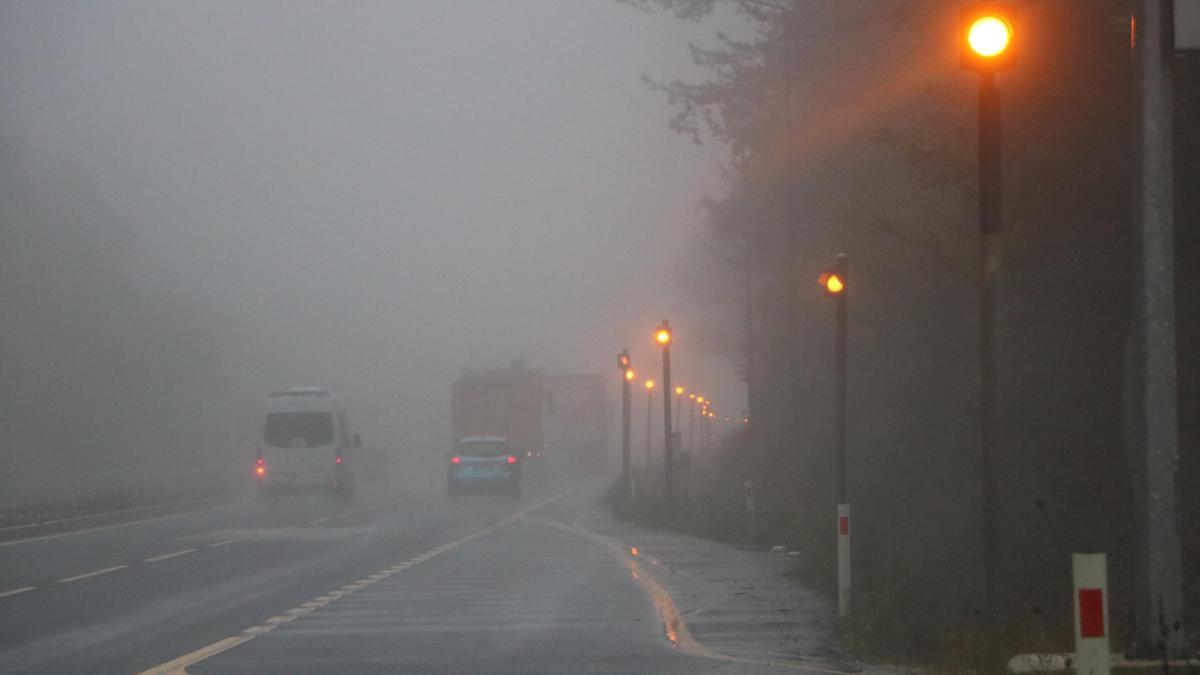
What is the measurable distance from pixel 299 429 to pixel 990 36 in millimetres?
40031

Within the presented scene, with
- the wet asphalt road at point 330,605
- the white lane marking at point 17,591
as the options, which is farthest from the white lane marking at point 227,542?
the white lane marking at point 17,591

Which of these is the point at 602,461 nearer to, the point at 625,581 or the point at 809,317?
the point at 809,317

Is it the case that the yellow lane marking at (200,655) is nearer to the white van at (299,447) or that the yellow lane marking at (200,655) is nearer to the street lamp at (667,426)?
the street lamp at (667,426)

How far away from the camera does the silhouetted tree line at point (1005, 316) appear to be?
16969 millimetres

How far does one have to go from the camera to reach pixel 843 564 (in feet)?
53.3

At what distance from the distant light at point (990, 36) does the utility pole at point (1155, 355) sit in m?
Answer: 1.10

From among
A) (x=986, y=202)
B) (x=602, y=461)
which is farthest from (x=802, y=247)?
(x=602, y=461)

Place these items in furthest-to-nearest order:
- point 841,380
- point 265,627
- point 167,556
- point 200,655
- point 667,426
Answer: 1. point 667,426
2. point 167,556
3. point 841,380
4. point 265,627
5. point 200,655

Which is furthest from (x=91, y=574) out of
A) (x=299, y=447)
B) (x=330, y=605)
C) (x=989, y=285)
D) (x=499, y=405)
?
(x=499, y=405)

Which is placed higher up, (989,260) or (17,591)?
(989,260)

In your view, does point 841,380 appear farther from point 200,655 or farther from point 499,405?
point 499,405

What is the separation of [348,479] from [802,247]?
58.3ft

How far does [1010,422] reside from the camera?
21.5 meters

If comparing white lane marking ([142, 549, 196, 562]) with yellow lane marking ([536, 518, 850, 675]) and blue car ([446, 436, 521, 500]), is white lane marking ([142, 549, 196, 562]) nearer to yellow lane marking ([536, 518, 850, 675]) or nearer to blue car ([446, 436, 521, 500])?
yellow lane marking ([536, 518, 850, 675])
